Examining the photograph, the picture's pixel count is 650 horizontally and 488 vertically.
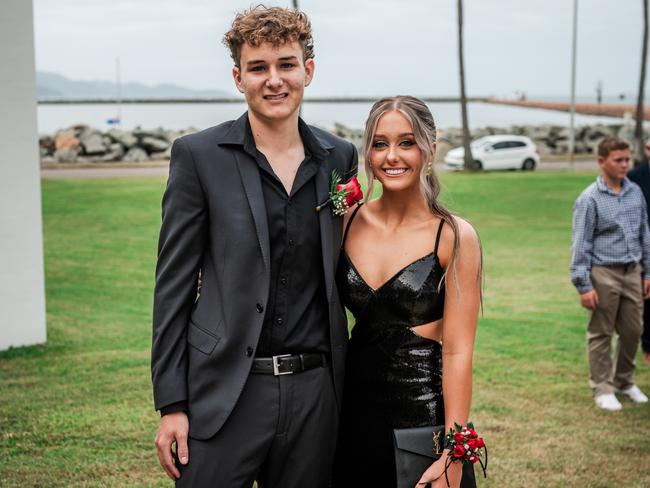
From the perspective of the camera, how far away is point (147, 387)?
7.91 meters

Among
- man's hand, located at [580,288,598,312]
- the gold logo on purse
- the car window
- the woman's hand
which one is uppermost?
the gold logo on purse

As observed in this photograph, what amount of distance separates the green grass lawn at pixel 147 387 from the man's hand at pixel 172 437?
4.52 ft

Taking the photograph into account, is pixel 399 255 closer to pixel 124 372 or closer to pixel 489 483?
pixel 489 483

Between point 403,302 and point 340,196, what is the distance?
0.46m

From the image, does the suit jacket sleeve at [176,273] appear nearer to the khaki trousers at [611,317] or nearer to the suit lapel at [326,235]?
the suit lapel at [326,235]

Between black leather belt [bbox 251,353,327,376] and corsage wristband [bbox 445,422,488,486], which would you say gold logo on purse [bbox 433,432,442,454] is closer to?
corsage wristband [bbox 445,422,488,486]

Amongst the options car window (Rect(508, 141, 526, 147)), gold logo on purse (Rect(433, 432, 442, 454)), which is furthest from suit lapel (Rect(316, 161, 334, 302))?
car window (Rect(508, 141, 526, 147))

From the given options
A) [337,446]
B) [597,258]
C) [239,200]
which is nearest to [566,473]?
[597,258]

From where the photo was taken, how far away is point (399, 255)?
3.34 metres

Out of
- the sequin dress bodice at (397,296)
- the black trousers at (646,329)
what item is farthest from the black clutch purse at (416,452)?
the black trousers at (646,329)

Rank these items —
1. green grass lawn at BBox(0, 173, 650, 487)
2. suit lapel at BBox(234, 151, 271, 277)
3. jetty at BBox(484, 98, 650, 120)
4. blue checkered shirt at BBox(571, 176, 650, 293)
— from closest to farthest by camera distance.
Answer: suit lapel at BBox(234, 151, 271, 277), green grass lawn at BBox(0, 173, 650, 487), blue checkered shirt at BBox(571, 176, 650, 293), jetty at BBox(484, 98, 650, 120)

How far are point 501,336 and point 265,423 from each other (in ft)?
24.3

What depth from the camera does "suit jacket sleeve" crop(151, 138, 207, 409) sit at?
3.08 metres

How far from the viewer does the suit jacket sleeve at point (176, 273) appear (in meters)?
3.08
